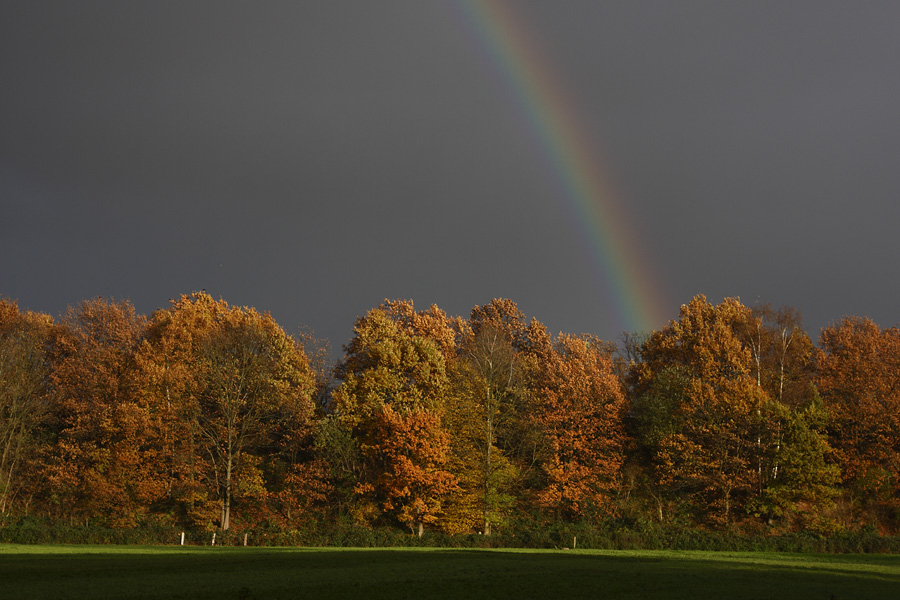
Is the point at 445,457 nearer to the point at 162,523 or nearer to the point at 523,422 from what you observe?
the point at 523,422

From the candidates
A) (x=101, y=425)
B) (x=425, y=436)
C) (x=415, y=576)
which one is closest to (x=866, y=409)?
(x=425, y=436)

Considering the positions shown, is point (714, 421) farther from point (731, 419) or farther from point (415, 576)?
point (415, 576)

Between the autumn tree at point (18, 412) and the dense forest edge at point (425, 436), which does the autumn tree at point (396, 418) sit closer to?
the dense forest edge at point (425, 436)

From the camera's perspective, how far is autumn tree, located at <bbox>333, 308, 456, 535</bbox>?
226ft

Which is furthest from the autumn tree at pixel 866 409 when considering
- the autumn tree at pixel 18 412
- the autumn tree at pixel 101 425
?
the autumn tree at pixel 18 412

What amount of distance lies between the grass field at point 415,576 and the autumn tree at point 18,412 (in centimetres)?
2622

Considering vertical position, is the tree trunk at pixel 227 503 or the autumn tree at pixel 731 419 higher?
the autumn tree at pixel 731 419

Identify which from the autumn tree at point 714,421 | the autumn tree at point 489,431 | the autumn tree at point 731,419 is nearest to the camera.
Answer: the autumn tree at point 731,419

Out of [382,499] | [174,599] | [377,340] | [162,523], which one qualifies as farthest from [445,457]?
[174,599]

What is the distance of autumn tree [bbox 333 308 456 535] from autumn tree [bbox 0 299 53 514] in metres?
28.2

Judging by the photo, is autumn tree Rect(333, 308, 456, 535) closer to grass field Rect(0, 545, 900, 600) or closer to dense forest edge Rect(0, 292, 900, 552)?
A: dense forest edge Rect(0, 292, 900, 552)

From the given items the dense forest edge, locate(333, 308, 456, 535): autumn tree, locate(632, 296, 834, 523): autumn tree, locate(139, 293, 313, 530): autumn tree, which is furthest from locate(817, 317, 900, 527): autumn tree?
locate(139, 293, 313, 530): autumn tree

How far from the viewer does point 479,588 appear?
30.3m

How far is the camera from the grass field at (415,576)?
1120 inches
